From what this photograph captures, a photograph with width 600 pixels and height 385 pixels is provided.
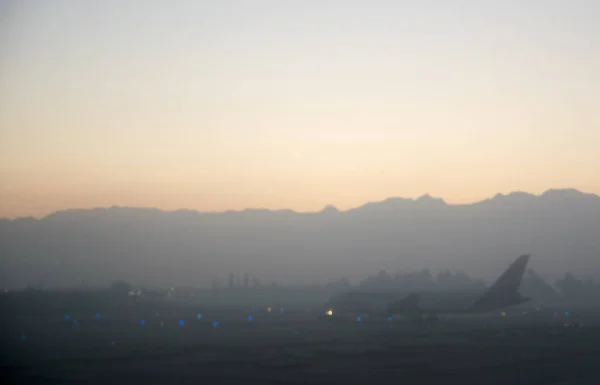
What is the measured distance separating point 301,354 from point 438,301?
34.8m

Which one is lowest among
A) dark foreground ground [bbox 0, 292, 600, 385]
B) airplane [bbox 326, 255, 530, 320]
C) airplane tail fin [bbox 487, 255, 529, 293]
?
dark foreground ground [bbox 0, 292, 600, 385]

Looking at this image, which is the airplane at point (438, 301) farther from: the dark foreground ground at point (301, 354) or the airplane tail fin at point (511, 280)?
the dark foreground ground at point (301, 354)

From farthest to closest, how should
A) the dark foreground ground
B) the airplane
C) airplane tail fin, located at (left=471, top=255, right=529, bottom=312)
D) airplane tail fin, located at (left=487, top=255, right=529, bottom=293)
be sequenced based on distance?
airplane tail fin, located at (left=487, top=255, right=529, bottom=293) → the airplane → airplane tail fin, located at (left=471, top=255, right=529, bottom=312) → the dark foreground ground

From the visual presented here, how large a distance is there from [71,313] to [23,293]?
38.9 ft

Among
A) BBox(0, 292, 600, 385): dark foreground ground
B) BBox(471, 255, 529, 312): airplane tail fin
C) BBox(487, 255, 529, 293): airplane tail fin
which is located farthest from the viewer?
BBox(487, 255, 529, 293): airplane tail fin

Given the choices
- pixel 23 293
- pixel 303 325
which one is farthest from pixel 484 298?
pixel 23 293

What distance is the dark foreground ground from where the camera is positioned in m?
29.0

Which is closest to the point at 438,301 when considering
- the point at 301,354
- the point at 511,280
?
the point at 511,280

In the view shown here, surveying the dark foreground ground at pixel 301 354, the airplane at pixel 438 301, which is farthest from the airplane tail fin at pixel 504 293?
the dark foreground ground at pixel 301 354

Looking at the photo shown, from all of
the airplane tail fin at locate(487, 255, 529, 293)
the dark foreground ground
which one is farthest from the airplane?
the dark foreground ground

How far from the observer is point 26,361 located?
1388 inches

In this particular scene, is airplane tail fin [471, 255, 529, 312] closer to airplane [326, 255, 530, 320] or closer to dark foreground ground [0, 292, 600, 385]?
airplane [326, 255, 530, 320]

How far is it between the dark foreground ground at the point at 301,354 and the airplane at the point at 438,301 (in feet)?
8.17

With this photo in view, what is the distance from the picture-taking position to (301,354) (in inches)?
1518
